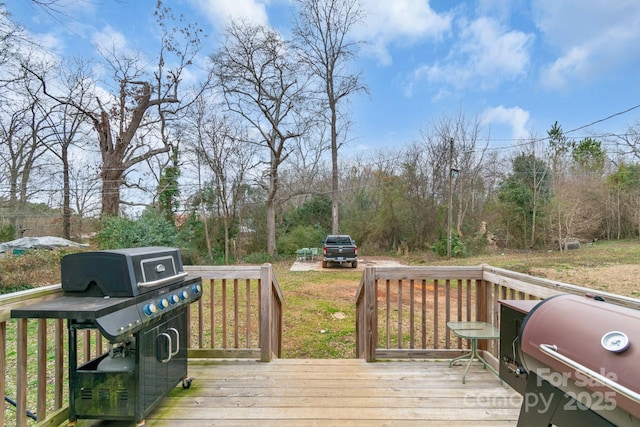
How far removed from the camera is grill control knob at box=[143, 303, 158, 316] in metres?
1.73

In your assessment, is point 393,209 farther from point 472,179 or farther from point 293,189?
point 293,189

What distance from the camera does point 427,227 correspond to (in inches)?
577

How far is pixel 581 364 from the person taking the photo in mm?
1077

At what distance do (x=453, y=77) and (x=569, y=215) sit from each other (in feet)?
24.6

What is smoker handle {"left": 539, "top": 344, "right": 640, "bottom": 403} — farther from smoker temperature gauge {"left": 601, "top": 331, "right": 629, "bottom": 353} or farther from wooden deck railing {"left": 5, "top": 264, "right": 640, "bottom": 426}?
wooden deck railing {"left": 5, "top": 264, "right": 640, "bottom": 426}

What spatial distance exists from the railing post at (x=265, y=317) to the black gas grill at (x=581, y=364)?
1.83 metres

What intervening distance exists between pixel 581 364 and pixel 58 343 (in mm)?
2535

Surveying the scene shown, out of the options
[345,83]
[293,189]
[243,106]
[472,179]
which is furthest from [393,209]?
[243,106]

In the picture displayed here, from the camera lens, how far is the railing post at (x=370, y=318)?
2723 mm

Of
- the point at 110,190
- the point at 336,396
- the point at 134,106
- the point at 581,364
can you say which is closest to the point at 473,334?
the point at 336,396

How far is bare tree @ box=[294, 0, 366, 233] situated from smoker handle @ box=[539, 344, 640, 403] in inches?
518

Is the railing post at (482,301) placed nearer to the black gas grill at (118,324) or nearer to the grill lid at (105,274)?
the black gas grill at (118,324)

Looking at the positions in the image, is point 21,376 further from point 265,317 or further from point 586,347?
point 586,347

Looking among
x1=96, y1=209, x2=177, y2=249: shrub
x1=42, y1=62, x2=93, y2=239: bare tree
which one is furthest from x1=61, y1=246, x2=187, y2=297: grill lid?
x1=42, y1=62, x2=93, y2=239: bare tree
